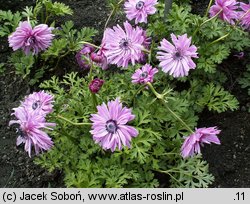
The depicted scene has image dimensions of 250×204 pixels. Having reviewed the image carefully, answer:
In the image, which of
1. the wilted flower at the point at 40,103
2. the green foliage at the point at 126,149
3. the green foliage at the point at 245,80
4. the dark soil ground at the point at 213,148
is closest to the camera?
the wilted flower at the point at 40,103

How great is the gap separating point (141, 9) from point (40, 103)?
747 mm

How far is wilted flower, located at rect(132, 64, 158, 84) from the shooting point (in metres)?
2.52

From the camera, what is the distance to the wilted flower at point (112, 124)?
7.18 feet

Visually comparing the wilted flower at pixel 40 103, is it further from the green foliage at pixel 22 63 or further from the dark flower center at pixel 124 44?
the green foliage at pixel 22 63

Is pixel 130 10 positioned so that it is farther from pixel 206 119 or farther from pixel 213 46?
pixel 206 119

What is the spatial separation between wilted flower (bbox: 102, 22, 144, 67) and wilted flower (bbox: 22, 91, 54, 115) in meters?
0.38

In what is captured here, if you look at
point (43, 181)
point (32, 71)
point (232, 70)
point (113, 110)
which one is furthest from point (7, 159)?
point (232, 70)

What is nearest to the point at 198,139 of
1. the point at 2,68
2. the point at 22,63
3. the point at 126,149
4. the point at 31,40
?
the point at 126,149

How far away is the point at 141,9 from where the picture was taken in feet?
8.82

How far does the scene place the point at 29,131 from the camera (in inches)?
86.1

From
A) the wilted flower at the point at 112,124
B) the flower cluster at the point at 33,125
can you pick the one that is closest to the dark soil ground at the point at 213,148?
the flower cluster at the point at 33,125

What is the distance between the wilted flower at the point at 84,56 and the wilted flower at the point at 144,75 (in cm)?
39

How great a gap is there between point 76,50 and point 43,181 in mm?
828

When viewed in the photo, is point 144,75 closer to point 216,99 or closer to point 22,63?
point 216,99
